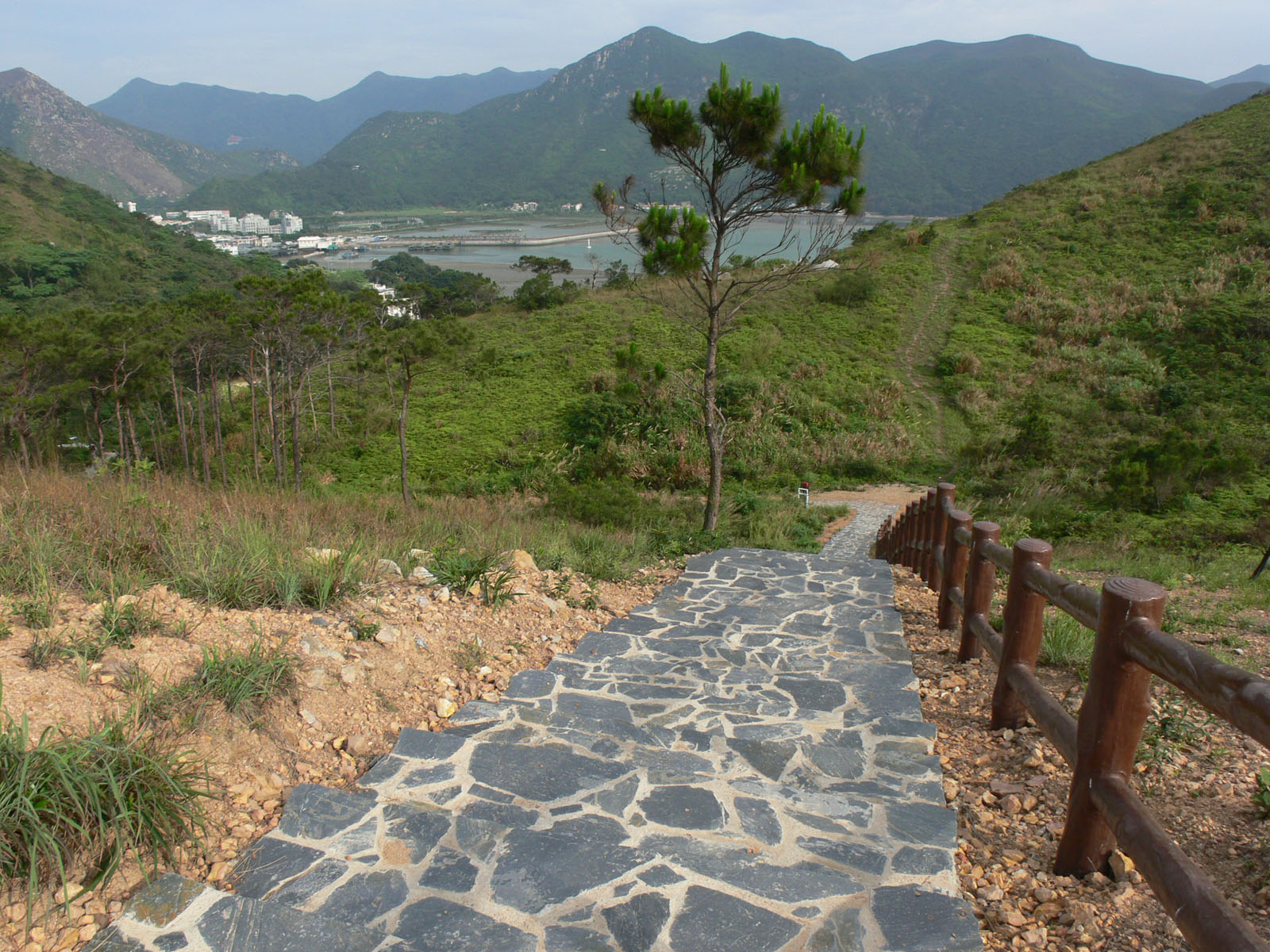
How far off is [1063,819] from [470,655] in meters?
2.96

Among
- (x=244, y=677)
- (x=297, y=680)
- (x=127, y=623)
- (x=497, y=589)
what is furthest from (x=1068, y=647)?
(x=127, y=623)

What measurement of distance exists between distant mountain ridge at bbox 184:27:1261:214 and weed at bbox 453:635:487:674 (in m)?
86.4

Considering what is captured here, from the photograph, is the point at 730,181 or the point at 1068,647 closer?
the point at 1068,647

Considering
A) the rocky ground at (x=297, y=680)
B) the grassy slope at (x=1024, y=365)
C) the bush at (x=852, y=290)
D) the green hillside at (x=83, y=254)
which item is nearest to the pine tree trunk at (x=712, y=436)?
the grassy slope at (x=1024, y=365)

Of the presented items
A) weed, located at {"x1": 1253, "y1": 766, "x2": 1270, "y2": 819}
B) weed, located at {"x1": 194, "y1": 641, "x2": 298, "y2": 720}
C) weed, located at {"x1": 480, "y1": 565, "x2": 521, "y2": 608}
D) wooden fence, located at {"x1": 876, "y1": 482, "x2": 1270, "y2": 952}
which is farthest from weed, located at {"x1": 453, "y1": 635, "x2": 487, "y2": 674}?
weed, located at {"x1": 1253, "y1": 766, "x2": 1270, "y2": 819}

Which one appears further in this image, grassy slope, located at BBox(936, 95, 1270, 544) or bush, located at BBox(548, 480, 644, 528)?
grassy slope, located at BBox(936, 95, 1270, 544)

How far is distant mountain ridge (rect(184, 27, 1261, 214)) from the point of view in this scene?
105m

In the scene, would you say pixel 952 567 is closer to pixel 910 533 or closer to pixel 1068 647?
pixel 1068 647

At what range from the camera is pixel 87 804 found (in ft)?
7.50

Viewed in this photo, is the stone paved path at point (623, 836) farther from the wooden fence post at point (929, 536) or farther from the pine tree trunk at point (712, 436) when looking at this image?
the pine tree trunk at point (712, 436)

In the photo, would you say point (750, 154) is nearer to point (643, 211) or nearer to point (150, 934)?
point (643, 211)

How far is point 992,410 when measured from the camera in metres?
17.2

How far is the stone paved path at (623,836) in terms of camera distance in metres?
2.14

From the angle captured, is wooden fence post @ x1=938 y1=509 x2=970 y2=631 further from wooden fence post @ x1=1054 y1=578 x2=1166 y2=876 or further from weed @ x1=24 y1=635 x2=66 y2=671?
weed @ x1=24 y1=635 x2=66 y2=671
